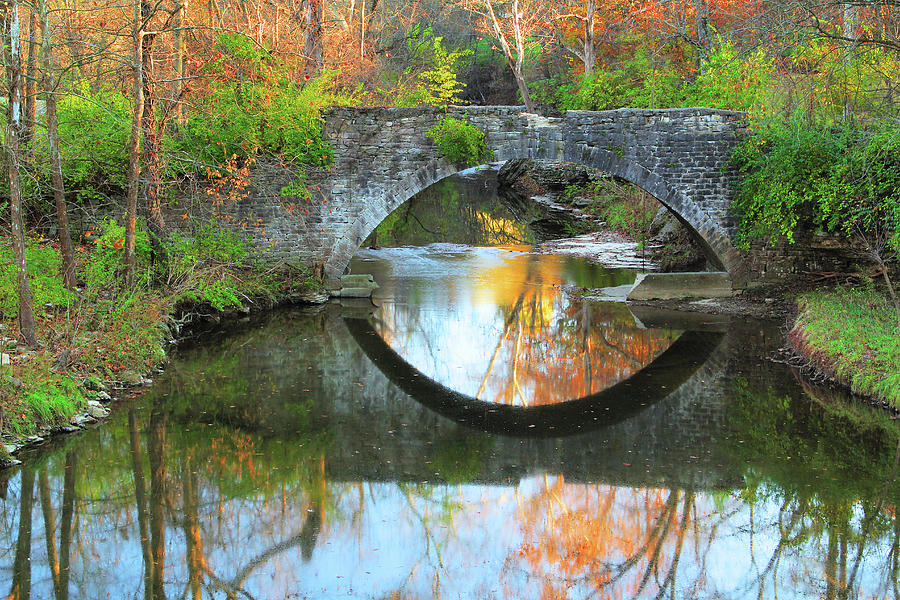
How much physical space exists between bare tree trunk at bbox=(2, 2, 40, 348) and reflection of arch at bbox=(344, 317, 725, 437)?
4059 millimetres

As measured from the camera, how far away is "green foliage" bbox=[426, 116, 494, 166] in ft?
43.0

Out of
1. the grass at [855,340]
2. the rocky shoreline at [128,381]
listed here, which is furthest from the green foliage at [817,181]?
the rocky shoreline at [128,381]

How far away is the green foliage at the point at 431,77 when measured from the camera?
19141 mm

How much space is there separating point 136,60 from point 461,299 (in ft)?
22.3

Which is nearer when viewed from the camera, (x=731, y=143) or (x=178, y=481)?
(x=178, y=481)

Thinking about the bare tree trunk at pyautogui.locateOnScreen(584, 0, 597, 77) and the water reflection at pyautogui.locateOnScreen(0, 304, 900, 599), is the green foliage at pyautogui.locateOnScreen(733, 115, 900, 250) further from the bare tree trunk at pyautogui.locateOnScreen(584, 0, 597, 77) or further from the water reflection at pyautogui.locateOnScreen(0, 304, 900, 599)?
the bare tree trunk at pyautogui.locateOnScreen(584, 0, 597, 77)

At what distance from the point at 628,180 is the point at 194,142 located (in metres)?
7.27

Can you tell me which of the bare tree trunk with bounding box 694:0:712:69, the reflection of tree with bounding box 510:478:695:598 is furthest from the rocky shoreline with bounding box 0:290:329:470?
the bare tree trunk with bounding box 694:0:712:69

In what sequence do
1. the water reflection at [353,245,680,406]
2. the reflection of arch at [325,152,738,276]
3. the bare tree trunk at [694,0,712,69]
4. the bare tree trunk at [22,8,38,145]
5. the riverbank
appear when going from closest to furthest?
the riverbank → the bare tree trunk at [22,8,38,145] → the water reflection at [353,245,680,406] → the reflection of arch at [325,152,738,276] → the bare tree trunk at [694,0,712,69]

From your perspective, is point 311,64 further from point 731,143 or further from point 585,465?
point 585,465

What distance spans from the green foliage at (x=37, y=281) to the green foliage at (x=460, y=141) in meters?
6.11

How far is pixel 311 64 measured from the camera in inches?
696

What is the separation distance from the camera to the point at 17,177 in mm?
7777

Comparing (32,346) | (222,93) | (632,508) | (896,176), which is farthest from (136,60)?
(896,176)
